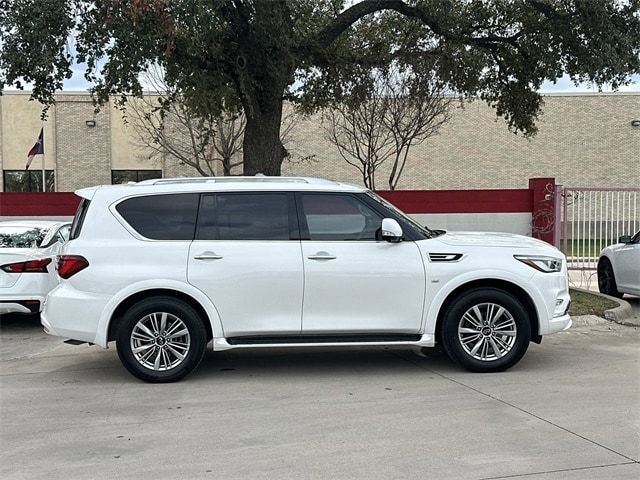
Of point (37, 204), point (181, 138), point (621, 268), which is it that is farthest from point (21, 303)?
point (181, 138)

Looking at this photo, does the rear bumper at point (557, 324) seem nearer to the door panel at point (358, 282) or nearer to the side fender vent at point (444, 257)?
the side fender vent at point (444, 257)

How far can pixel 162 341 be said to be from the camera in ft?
21.7

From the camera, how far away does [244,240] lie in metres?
6.76

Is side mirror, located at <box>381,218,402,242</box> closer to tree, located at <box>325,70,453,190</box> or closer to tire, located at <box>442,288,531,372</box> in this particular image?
tire, located at <box>442,288,531,372</box>

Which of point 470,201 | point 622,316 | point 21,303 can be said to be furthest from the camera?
point 470,201

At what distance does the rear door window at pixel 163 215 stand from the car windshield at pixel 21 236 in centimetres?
349

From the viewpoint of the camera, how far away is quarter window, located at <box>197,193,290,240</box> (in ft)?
22.3

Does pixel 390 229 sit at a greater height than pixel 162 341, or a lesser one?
greater

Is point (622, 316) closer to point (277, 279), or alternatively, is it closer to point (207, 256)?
point (277, 279)

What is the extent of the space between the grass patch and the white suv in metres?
3.65

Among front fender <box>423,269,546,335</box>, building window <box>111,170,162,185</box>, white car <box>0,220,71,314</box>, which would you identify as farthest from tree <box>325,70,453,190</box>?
front fender <box>423,269,546,335</box>

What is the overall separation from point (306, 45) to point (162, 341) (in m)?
7.88

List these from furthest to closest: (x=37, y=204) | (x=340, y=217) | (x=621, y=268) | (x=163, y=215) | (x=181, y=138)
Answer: (x=181, y=138), (x=37, y=204), (x=621, y=268), (x=340, y=217), (x=163, y=215)

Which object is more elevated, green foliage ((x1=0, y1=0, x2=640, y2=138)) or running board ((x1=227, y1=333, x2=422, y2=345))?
green foliage ((x1=0, y1=0, x2=640, y2=138))
